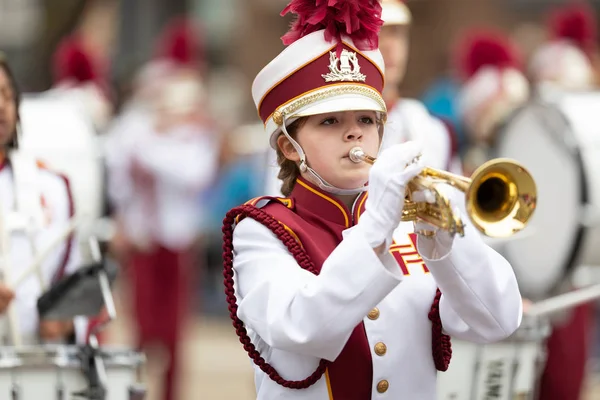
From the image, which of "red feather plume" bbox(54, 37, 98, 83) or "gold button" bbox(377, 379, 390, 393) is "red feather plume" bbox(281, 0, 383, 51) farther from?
"red feather plume" bbox(54, 37, 98, 83)

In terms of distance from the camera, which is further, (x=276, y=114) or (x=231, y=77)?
(x=231, y=77)

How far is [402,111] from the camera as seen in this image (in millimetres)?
6105

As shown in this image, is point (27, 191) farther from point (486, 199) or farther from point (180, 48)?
point (180, 48)

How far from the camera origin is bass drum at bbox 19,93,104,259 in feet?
24.0

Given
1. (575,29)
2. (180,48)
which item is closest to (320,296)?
(575,29)

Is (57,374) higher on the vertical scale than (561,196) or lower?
lower

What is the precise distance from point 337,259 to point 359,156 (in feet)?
1.16

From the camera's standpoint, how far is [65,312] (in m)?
5.02

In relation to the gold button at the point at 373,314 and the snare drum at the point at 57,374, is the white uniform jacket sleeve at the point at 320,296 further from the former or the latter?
the snare drum at the point at 57,374

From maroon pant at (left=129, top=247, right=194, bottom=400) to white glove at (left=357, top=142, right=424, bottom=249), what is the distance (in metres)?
6.10

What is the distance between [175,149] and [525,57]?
979 cm

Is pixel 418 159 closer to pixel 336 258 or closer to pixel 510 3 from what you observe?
pixel 336 258

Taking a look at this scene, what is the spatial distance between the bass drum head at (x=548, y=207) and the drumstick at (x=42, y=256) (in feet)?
7.05

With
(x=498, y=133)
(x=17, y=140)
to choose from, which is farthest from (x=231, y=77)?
(x=17, y=140)
